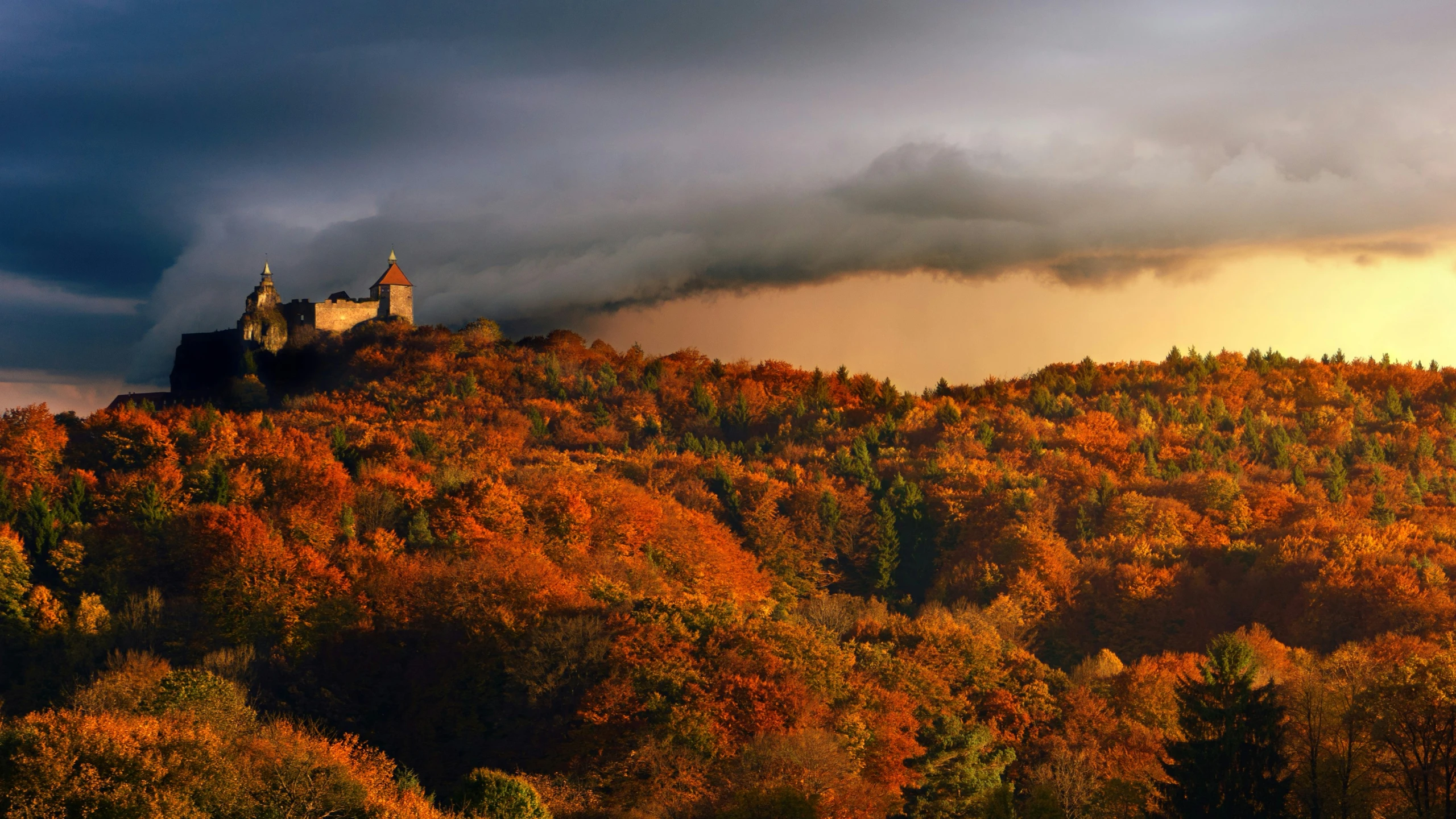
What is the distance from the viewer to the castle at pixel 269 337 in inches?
5576

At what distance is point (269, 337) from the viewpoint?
14250 centimetres

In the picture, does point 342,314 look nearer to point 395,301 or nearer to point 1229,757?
point 395,301

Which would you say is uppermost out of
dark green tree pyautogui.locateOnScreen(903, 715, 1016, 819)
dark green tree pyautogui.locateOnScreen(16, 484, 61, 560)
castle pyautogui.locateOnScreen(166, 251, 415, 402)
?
castle pyautogui.locateOnScreen(166, 251, 415, 402)

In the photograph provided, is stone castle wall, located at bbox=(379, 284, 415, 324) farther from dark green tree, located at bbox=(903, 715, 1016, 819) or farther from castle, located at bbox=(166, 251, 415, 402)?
dark green tree, located at bbox=(903, 715, 1016, 819)

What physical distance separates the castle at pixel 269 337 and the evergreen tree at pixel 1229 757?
100m

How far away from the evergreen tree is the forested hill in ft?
4.34

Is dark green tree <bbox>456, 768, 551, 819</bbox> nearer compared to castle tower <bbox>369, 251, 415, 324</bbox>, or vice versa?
dark green tree <bbox>456, 768, 551, 819</bbox>

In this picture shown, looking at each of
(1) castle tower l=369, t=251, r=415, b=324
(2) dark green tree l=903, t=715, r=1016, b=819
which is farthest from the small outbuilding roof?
(2) dark green tree l=903, t=715, r=1016, b=819

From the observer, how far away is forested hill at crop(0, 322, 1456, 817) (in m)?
60.0

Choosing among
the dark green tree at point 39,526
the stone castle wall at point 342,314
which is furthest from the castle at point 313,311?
the dark green tree at point 39,526

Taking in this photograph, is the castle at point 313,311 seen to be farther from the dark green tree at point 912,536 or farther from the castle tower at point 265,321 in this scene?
the dark green tree at point 912,536

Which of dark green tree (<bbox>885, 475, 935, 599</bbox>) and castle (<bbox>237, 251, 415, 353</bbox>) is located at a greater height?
castle (<bbox>237, 251, 415, 353</bbox>)

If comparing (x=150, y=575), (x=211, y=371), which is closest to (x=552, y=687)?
(x=150, y=575)

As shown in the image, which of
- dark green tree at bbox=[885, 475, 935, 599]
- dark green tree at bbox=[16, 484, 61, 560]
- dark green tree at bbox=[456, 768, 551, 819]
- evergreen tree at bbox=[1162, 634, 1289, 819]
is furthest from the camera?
dark green tree at bbox=[885, 475, 935, 599]
